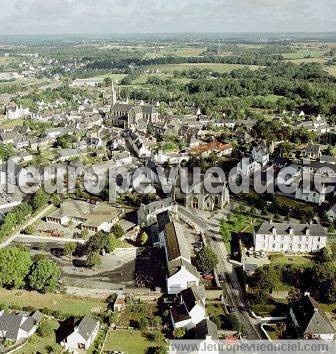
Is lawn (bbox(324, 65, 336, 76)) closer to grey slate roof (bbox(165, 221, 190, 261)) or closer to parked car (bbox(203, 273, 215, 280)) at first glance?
grey slate roof (bbox(165, 221, 190, 261))

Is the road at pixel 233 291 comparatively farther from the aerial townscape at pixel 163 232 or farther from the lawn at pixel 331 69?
the lawn at pixel 331 69

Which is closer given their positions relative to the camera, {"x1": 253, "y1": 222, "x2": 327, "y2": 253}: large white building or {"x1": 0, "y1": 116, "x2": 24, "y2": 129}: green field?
{"x1": 253, "y1": 222, "x2": 327, "y2": 253}: large white building

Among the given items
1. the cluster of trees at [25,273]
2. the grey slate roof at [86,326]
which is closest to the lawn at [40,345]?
the grey slate roof at [86,326]

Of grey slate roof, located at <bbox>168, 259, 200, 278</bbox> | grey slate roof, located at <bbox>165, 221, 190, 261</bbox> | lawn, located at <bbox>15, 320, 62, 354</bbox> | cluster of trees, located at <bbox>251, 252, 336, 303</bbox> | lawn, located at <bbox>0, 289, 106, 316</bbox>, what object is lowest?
lawn, located at <bbox>15, 320, 62, 354</bbox>

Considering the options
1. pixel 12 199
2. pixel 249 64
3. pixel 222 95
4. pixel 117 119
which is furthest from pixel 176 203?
pixel 249 64

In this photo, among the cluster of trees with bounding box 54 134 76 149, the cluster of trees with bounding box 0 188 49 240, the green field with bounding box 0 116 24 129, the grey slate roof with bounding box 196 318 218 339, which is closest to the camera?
the grey slate roof with bounding box 196 318 218 339

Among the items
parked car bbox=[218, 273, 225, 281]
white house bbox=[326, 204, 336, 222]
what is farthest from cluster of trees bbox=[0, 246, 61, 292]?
white house bbox=[326, 204, 336, 222]

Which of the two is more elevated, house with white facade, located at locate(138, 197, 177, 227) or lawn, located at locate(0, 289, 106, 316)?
house with white facade, located at locate(138, 197, 177, 227)
